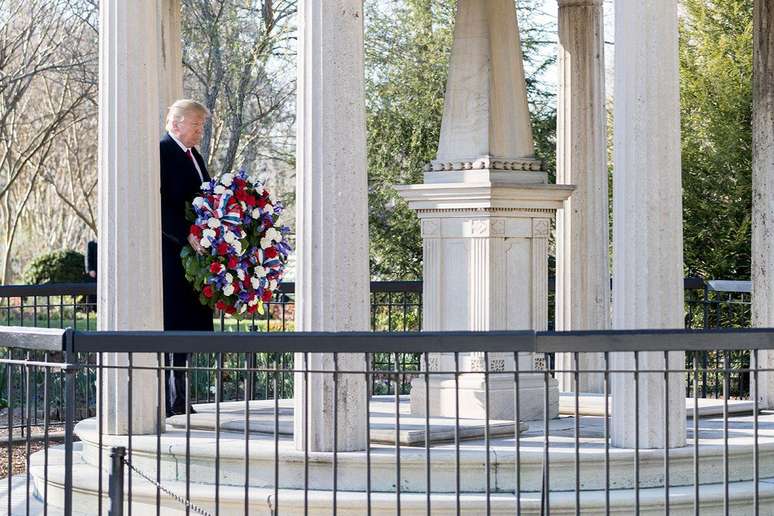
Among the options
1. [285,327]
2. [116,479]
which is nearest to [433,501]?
[116,479]

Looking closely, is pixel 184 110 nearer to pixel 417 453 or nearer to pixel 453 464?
pixel 417 453

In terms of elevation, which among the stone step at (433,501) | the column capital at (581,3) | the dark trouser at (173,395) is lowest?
the stone step at (433,501)

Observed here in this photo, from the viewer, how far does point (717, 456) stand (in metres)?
8.51

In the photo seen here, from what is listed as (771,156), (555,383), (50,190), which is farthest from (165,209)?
(50,190)

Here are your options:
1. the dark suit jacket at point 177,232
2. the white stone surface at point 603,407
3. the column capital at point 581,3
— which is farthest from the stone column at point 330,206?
the column capital at point 581,3

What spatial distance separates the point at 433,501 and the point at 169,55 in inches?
192

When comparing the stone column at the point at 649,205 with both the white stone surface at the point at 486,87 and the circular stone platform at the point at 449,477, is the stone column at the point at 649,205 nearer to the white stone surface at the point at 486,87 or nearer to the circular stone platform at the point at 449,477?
the circular stone platform at the point at 449,477

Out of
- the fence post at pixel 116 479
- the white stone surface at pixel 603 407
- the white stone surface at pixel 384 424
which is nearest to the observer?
the fence post at pixel 116 479

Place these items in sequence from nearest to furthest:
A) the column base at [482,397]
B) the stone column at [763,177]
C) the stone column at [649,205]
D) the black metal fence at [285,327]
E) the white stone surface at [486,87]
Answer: the stone column at [649,205] → the column base at [482,397] → the white stone surface at [486,87] → the stone column at [763,177] → the black metal fence at [285,327]

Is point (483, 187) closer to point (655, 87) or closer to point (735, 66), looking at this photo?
point (655, 87)

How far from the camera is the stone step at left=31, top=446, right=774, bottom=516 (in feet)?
25.9

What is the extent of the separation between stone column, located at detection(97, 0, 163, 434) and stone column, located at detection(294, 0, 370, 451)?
1294 millimetres

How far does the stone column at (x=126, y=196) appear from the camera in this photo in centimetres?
913

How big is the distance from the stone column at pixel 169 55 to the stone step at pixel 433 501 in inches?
140
